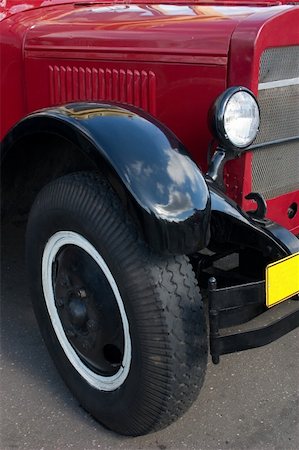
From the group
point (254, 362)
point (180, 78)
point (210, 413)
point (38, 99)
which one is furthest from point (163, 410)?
→ point (38, 99)

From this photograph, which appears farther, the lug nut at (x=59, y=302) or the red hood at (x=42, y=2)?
the red hood at (x=42, y=2)

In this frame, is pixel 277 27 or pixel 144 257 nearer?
pixel 144 257

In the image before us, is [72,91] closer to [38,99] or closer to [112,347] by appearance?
[38,99]

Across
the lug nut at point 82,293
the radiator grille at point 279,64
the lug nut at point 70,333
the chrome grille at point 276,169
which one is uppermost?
the radiator grille at point 279,64

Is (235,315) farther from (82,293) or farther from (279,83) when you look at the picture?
(279,83)

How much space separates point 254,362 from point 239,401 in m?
0.32

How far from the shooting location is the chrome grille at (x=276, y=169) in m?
2.45

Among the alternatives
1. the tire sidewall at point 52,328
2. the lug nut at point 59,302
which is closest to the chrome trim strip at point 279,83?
the tire sidewall at point 52,328

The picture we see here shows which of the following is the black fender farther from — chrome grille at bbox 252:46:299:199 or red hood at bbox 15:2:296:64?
chrome grille at bbox 252:46:299:199

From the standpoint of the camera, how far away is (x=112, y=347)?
2254 millimetres

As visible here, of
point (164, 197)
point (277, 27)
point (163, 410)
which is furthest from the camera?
point (277, 27)

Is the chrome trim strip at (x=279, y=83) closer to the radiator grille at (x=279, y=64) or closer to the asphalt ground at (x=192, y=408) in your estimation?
the radiator grille at (x=279, y=64)

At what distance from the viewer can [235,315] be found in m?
2.00

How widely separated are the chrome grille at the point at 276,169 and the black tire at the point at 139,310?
0.65m
